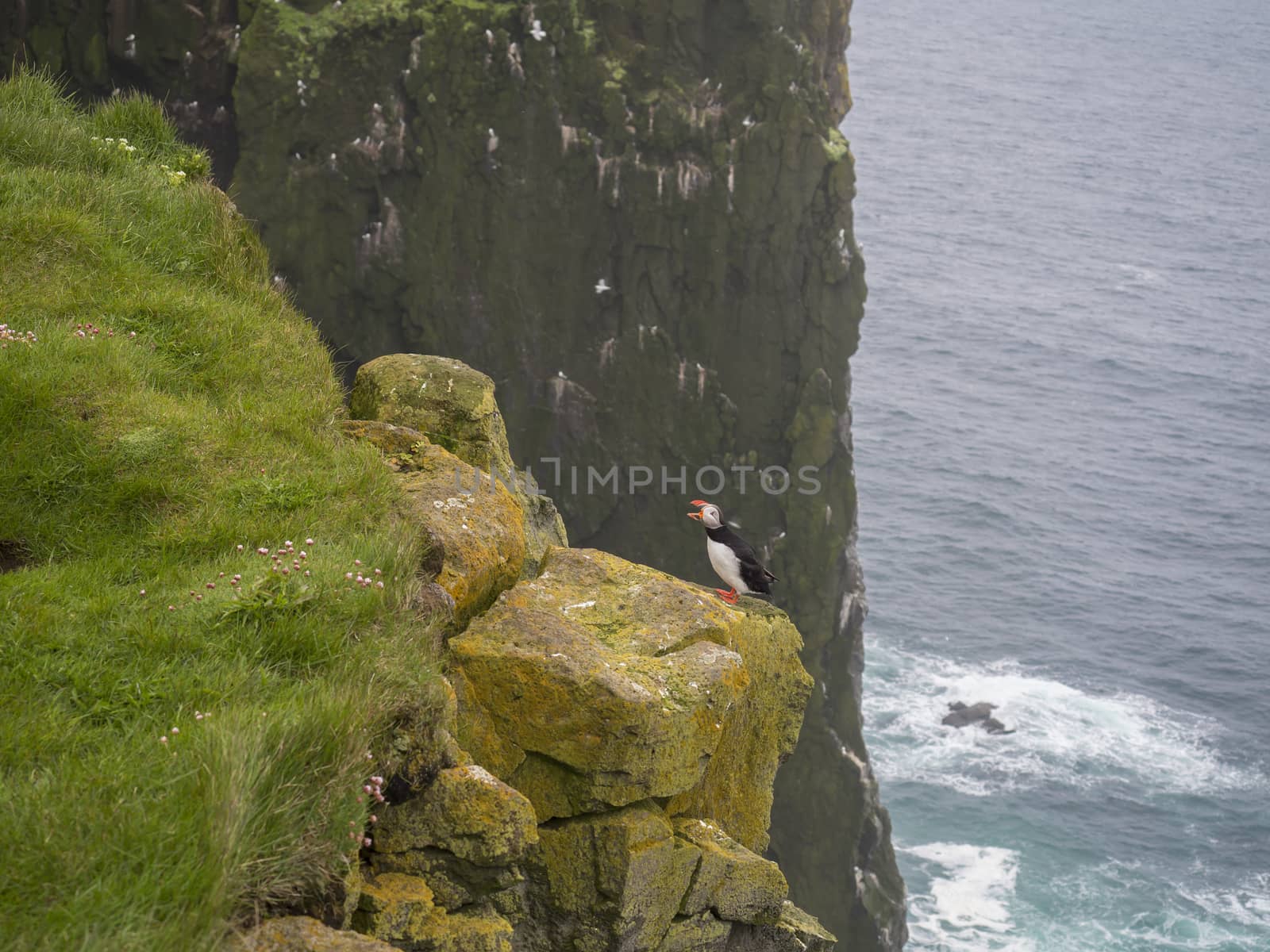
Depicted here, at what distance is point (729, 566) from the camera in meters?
14.2

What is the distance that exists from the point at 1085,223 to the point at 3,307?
162465 mm

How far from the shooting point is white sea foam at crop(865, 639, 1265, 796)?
66.6m

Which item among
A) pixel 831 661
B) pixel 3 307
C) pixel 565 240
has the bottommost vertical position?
pixel 831 661

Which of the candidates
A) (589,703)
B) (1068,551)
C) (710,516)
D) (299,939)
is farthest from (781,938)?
(1068,551)

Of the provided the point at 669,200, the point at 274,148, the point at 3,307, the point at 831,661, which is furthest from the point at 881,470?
the point at 3,307

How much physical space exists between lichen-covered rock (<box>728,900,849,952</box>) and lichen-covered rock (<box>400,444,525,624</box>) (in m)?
3.57

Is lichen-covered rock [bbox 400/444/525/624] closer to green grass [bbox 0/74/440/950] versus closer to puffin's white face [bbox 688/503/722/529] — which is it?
green grass [bbox 0/74/440/950]

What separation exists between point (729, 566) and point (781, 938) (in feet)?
16.6

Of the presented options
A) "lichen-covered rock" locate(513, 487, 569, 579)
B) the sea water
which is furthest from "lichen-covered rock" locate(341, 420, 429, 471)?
the sea water

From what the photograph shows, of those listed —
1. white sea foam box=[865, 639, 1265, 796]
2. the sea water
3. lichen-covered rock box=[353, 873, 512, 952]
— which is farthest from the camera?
white sea foam box=[865, 639, 1265, 796]

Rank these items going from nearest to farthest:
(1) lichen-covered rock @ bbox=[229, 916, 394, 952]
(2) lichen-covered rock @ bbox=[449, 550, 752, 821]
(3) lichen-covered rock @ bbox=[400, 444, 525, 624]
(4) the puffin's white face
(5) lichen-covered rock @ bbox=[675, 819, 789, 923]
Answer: (1) lichen-covered rock @ bbox=[229, 916, 394, 952] → (2) lichen-covered rock @ bbox=[449, 550, 752, 821] → (5) lichen-covered rock @ bbox=[675, 819, 789, 923] → (3) lichen-covered rock @ bbox=[400, 444, 525, 624] → (4) the puffin's white face

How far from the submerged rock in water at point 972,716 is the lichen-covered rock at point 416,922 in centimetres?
6816

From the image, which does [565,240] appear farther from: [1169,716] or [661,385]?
[1169,716]

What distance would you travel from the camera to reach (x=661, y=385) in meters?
50.9
